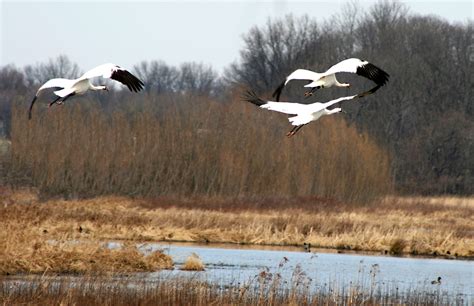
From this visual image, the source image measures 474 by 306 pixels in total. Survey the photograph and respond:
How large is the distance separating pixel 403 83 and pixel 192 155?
2612 cm

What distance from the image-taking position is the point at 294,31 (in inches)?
3157

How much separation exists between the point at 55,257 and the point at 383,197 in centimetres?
2396

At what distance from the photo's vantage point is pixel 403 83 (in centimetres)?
6444

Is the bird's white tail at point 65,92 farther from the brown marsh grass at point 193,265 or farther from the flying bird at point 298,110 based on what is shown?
the brown marsh grass at point 193,265

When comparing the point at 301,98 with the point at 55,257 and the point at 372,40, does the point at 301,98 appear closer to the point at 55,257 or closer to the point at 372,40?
the point at 372,40

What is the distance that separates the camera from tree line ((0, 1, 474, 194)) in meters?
60.8

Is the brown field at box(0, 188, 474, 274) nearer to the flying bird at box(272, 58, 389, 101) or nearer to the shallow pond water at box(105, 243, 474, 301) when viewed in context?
the shallow pond water at box(105, 243, 474, 301)

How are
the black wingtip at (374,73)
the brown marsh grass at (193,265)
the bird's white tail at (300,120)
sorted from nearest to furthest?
1. the black wingtip at (374,73)
2. the bird's white tail at (300,120)
3. the brown marsh grass at (193,265)

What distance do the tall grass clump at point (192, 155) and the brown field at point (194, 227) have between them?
1585 millimetres

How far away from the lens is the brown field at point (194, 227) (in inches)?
853

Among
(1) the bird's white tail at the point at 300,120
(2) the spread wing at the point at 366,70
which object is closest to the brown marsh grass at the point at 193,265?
(1) the bird's white tail at the point at 300,120

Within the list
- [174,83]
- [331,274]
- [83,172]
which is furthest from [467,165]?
[174,83]

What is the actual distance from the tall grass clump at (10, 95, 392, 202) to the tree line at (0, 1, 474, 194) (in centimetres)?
547

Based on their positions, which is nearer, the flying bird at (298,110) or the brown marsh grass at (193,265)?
the flying bird at (298,110)
